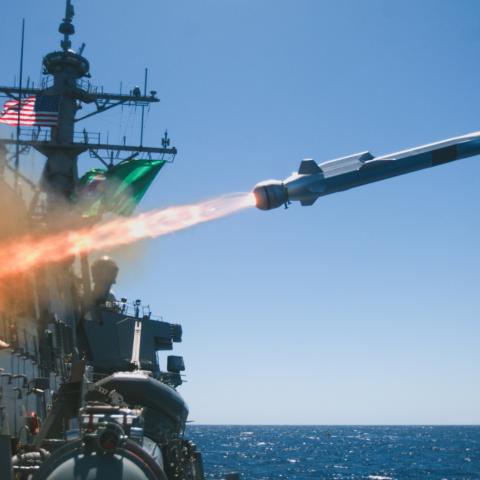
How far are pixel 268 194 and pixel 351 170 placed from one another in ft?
8.27

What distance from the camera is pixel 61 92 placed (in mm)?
30500

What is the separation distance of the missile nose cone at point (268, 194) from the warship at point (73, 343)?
4316 mm

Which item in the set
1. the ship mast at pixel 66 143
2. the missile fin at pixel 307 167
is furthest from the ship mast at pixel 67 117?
the missile fin at pixel 307 167

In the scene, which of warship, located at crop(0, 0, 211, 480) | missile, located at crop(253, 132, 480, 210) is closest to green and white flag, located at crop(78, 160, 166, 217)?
warship, located at crop(0, 0, 211, 480)

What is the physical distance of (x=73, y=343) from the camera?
26.0m

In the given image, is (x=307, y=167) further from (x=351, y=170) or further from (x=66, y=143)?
(x=66, y=143)

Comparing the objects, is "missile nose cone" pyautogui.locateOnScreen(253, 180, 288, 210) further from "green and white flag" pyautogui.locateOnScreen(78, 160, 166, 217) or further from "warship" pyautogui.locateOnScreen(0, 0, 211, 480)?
"green and white flag" pyautogui.locateOnScreen(78, 160, 166, 217)

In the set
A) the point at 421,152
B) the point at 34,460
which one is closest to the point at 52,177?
the point at 421,152

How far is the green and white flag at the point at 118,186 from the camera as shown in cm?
3072

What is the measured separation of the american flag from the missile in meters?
14.4

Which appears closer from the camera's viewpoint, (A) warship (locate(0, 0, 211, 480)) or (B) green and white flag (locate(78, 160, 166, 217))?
(A) warship (locate(0, 0, 211, 480))

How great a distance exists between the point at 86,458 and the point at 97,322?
21148mm

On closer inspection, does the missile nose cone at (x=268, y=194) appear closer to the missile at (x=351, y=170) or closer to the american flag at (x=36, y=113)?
the missile at (x=351, y=170)

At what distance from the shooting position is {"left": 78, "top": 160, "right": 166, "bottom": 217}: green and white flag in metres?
30.7
